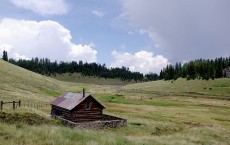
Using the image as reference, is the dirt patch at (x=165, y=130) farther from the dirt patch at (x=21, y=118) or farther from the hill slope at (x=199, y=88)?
the hill slope at (x=199, y=88)

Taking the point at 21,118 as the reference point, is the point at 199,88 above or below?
above

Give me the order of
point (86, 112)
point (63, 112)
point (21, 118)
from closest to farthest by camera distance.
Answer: point (21, 118) → point (86, 112) → point (63, 112)

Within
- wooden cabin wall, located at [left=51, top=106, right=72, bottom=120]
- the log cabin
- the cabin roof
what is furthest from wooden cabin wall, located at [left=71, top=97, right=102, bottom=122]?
wooden cabin wall, located at [left=51, top=106, right=72, bottom=120]

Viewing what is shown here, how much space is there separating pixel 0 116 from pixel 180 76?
158 m

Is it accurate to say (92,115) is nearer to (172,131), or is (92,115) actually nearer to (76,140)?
(172,131)

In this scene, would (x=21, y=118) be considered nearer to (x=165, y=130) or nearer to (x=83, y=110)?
(x=83, y=110)

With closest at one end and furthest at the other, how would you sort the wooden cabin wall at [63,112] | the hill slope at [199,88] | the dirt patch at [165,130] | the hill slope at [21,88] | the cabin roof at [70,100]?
the dirt patch at [165,130]
the cabin roof at [70,100]
the wooden cabin wall at [63,112]
the hill slope at [21,88]
the hill slope at [199,88]

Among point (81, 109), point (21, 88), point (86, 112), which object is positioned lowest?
point (86, 112)

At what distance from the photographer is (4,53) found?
197625 mm

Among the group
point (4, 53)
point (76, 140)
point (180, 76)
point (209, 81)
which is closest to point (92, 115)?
point (76, 140)

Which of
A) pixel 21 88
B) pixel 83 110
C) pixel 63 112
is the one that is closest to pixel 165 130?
pixel 83 110

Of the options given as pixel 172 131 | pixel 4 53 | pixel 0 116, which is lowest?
pixel 172 131

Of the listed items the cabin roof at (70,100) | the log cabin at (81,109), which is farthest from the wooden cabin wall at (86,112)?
the cabin roof at (70,100)

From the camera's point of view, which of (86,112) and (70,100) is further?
(70,100)
